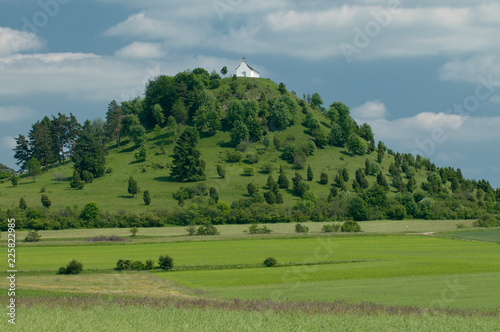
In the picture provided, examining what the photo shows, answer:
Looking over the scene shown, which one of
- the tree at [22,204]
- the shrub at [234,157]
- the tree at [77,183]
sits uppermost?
the shrub at [234,157]

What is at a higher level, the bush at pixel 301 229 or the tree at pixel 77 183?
the tree at pixel 77 183

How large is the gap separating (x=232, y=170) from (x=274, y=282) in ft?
328

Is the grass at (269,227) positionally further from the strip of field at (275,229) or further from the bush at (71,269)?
the bush at (71,269)

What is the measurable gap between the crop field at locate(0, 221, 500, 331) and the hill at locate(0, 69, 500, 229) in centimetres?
2213

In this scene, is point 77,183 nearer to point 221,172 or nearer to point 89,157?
point 89,157

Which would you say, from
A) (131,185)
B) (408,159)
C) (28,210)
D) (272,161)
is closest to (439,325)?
(28,210)

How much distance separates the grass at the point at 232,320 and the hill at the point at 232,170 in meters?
72.5

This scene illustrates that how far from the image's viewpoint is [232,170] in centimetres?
13962

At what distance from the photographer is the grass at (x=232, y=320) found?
776 inches

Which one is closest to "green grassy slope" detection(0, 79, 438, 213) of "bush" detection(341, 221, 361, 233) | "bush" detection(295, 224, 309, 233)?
"bush" detection(341, 221, 361, 233)

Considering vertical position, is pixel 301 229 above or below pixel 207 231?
below

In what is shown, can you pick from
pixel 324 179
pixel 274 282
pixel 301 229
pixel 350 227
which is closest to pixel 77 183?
pixel 324 179

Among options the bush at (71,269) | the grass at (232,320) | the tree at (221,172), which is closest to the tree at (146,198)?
Answer: the tree at (221,172)

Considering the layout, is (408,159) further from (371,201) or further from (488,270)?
(488,270)
